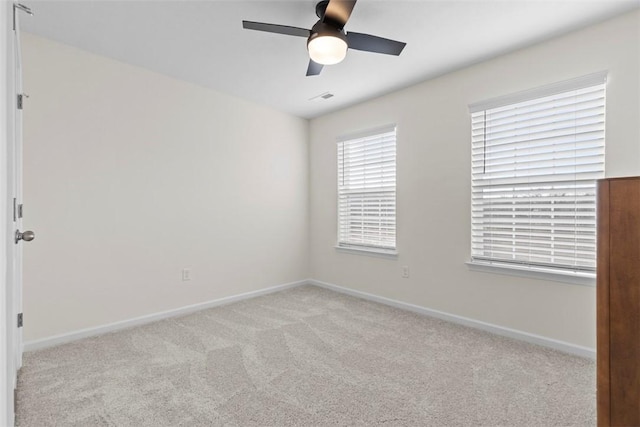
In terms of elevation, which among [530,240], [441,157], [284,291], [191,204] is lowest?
[284,291]

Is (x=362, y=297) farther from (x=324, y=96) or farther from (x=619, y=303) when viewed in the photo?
(x=619, y=303)

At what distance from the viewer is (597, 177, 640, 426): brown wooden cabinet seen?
3.31 feet

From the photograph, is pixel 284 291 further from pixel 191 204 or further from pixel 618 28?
pixel 618 28

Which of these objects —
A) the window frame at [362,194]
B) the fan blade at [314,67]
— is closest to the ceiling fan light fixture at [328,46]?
the fan blade at [314,67]

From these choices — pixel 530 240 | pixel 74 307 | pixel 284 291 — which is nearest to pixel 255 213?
pixel 284 291

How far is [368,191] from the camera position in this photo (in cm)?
412

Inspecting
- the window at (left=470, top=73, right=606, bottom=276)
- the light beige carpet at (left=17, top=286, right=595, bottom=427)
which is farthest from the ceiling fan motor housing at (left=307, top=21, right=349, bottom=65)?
the light beige carpet at (left=17, top=286, right=595, bottom=427)

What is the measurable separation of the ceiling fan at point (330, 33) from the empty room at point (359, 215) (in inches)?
0.5

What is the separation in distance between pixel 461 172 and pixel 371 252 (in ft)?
4.74

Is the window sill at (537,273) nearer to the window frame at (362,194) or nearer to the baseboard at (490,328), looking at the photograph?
the baseboard at (490,328)

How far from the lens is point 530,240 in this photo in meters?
2.77

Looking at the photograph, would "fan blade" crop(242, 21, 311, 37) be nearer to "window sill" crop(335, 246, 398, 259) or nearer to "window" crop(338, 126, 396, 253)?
"window" crop(338, 126, 396, 253)

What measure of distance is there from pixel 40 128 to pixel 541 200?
13.9ft

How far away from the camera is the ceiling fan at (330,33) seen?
1.90 m
